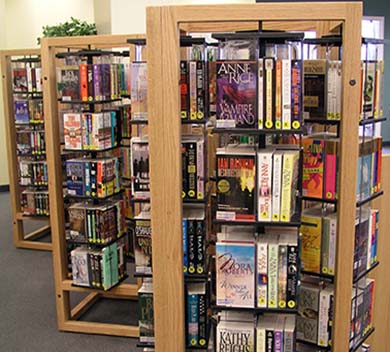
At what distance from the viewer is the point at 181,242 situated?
7.70 ft

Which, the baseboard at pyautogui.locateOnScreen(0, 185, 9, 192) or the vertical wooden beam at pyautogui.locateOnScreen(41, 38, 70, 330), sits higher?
the vertical wooden beam at pyautogui.locateOnScreen(41, 38, 70, 330)

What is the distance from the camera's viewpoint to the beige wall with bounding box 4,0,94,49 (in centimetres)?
830

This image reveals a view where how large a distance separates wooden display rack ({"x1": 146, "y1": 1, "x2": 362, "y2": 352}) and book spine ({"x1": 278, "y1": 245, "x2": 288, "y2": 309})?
0.25 metres

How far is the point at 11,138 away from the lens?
18.7ft

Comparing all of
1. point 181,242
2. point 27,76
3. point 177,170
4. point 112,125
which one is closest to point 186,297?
point 181,242

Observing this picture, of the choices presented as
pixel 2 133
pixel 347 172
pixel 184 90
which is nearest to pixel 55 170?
pixel 184 90

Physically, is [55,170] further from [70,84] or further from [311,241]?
[311,241]

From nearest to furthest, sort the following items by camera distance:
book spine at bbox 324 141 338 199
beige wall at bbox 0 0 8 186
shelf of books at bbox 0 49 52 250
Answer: book spine at bbox 324 141 338 199 < shelf of books at bbox 0 49 52 250 < beige wall at bbox 0 0 8 186

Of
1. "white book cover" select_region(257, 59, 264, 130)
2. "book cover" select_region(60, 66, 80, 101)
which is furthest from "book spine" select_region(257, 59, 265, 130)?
"book cover" select_region(60, 66, 80, 101)

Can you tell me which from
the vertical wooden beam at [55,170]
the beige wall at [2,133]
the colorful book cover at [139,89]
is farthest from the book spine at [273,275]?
the beige wall at [2,133]

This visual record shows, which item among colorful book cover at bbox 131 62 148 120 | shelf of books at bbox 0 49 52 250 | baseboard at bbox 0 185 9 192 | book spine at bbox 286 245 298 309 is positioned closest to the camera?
book spine at bbox 286 245 298 309

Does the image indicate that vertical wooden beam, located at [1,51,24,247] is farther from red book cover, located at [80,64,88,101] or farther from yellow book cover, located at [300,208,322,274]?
yellow book cover, located at [300,208,322,274]

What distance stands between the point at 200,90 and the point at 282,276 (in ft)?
3.20

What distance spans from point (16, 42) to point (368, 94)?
7109 mm
